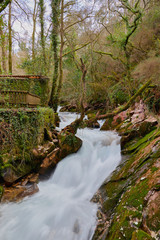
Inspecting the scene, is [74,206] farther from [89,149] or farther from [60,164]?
[89,149]

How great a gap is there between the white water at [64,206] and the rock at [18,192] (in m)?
0.13

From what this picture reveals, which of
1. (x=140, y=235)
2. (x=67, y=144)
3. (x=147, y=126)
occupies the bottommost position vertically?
(x=67, y=144)

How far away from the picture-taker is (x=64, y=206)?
384cm

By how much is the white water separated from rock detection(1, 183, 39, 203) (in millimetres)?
130

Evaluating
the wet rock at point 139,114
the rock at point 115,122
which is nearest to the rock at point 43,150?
the wet rock at point 139,114

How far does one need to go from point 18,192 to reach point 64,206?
1.37 meters

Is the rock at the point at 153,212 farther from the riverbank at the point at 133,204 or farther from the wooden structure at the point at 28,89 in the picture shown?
the wooden structure at the point at 28,89

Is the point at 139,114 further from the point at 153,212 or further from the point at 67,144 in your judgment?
the point at 153,212

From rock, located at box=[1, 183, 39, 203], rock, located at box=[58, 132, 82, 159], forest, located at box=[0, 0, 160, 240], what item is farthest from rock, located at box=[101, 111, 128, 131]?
rock, located at box=[1, 183, 39, 203]

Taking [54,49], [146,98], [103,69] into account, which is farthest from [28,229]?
[103,69]

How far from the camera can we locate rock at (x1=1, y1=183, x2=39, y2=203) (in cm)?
384

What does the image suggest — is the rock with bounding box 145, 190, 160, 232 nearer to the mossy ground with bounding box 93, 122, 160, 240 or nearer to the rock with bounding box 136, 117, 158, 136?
the mossy ground with bounding box 93, 122, 160, 240

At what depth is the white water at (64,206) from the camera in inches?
121

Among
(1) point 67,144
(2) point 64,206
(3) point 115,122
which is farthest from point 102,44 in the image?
(2) point 64,206
